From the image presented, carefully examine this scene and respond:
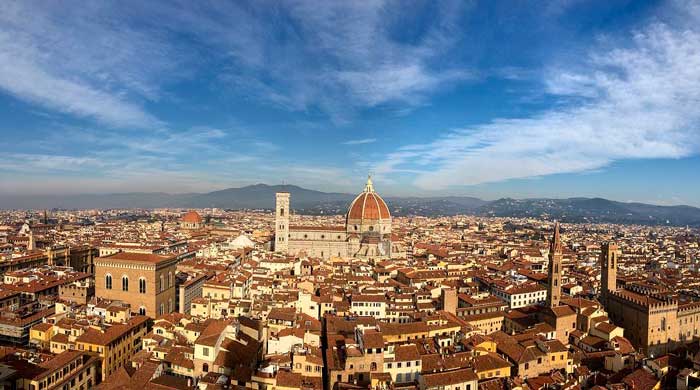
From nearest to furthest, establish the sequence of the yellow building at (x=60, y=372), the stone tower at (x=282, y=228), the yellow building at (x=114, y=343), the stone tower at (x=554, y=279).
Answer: the yellow building at (x=60, y=372) < the yellow building at (x=114, y=343) < the stone tower at (x=554, y=279) < the stone tower at (x=282, y=228)

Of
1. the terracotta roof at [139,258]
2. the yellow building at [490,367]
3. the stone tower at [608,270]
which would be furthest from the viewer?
the stone tower at [608,270]

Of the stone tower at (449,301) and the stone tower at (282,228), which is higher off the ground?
the stone tower at (282,228)

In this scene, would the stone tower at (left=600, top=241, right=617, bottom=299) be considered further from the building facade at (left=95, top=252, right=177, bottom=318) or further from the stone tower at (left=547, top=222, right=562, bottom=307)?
the building facade at (left=95, top=252, right=177, bottom=318)

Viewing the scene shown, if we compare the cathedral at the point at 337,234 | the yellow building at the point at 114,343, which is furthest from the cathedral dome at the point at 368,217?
the yellow building at the point at 114,343

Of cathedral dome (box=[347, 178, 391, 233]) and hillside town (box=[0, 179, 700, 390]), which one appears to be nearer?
hillside town (box=[0, 179, 700, 390])

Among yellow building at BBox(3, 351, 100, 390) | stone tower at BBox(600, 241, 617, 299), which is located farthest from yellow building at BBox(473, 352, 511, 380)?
yellow building at BBox(3, 351, 100, 390)

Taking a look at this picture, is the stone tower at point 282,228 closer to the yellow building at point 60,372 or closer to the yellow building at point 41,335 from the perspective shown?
the yellow building at point 41,335

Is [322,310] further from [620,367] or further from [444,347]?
[620,367]

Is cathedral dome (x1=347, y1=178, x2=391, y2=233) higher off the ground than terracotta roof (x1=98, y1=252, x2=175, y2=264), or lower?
higher
